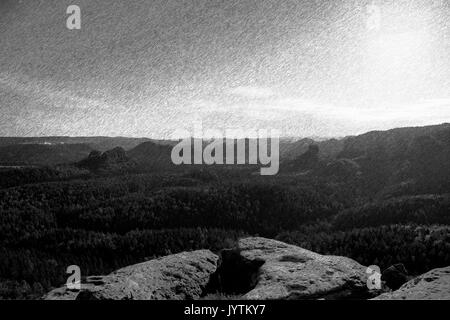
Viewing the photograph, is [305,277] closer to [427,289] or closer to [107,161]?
[427,289]

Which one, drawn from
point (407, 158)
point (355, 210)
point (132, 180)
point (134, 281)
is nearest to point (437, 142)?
point (407, 158)

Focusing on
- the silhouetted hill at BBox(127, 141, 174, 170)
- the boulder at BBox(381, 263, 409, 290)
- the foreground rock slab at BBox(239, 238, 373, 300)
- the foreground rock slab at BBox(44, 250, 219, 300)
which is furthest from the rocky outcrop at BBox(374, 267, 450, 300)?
the silhouetted hill at BBox(127, 141, 174, 170)

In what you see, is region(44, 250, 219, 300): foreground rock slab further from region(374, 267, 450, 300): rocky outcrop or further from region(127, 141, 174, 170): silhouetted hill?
region(127, 141, 174, 170): silhouetted hill

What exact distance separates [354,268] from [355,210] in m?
46.9

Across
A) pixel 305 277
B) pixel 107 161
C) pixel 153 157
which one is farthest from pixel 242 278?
pixel 153 157

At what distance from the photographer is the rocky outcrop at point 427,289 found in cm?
1277

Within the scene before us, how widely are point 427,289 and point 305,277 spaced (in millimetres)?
4670

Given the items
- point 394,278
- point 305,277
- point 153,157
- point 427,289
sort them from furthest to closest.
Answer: point 153,157, point 394,278, point 305,277, point 427,289

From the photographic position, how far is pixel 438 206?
179 feet

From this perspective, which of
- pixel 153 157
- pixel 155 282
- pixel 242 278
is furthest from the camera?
pixel 153 157

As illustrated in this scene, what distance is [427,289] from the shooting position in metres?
13.4

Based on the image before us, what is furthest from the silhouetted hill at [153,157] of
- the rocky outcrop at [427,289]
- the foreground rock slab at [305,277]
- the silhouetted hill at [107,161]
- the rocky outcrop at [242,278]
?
the rocky outcrop at [427,289]

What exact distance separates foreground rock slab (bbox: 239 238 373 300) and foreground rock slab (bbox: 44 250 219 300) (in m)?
2.77
